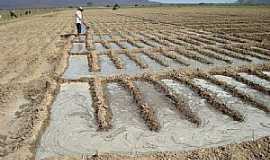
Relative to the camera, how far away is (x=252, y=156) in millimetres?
5742

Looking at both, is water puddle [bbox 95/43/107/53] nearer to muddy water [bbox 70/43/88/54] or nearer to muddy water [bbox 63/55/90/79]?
muddy water [bbox 70/43/88/54]

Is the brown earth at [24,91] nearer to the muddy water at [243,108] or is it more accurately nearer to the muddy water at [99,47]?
the muddy water at [99,47]

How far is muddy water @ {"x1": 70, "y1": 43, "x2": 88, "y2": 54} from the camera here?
15940 mm

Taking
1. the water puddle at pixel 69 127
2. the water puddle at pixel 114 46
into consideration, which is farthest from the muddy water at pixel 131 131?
the water puddle at pixel 114 46

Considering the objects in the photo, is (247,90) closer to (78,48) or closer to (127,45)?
(127,45)

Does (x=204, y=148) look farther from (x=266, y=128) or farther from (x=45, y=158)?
(x=45, y=158)

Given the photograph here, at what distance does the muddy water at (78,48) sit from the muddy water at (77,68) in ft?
3.41

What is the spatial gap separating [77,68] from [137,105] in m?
4.56

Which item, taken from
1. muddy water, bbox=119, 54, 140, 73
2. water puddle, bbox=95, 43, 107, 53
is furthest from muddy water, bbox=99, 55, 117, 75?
→ water puddle, bbox=95, 43, 107, 53

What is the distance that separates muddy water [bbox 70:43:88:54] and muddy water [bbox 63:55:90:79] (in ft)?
3.41

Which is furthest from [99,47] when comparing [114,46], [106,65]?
[106,65]

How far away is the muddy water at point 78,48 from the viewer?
628 inches

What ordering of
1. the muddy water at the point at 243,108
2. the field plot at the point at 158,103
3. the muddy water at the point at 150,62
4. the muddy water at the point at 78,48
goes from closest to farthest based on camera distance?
1. the field plot at the point at 158,103
2. the muddy water at the point at 243,108
3. the muddy water at the point at 150,62
4. the muddy water at the point at 78,48

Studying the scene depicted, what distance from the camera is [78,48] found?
55.3ft
